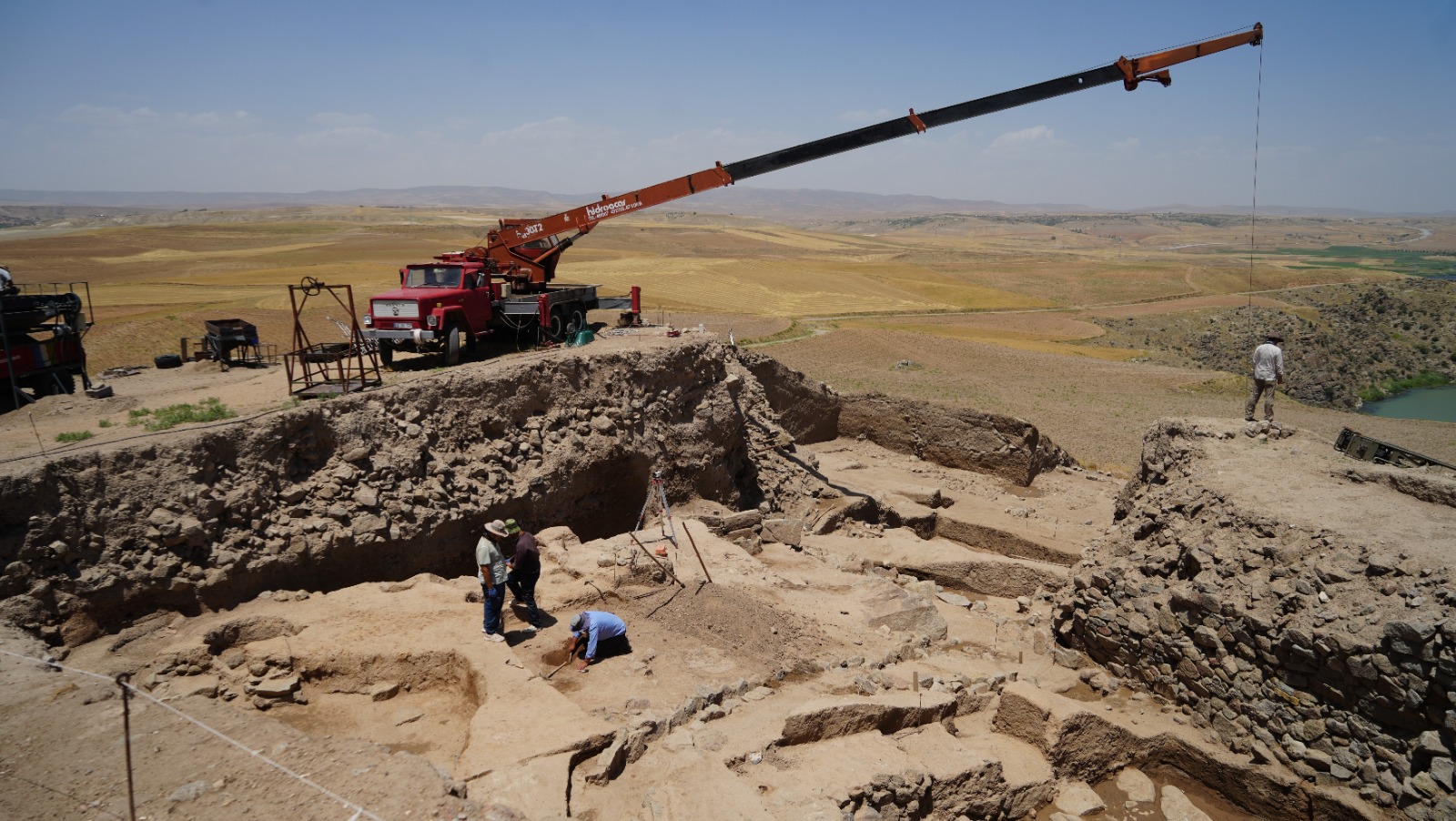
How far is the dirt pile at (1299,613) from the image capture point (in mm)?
7547

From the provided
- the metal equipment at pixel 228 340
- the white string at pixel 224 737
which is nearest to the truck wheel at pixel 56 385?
the metal equipment at pixel 228 340

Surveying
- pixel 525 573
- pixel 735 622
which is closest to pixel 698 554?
pixel 735 622

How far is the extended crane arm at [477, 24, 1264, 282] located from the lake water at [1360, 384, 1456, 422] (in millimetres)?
29727

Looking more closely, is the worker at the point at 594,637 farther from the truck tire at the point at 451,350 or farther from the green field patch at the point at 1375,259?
the green field patch at the point at 1375,259

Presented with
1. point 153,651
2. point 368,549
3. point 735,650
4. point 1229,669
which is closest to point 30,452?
point 153,651

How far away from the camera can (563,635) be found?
9.64 meters

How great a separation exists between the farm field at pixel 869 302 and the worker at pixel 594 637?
721 cm

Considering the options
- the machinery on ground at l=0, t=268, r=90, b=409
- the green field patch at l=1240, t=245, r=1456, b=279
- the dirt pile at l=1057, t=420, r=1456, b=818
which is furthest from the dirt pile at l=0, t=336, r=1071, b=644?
the green field patch at l=1240, t=245, r=1456, b=279

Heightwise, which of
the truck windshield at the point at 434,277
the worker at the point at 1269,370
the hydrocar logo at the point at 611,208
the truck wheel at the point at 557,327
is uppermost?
the hydrocar logo at the point at 611,208

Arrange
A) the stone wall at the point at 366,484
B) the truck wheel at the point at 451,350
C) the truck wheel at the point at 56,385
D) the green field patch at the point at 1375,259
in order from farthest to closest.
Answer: the green field patch at the point at 1375,259 < the truck wheel at the point at 451,350 < the truck wheel at the point at 56,385 < the stone wall at the point at 366,484

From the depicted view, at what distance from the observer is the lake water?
36.9 metres

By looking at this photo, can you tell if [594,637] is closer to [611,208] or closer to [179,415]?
[179,415]

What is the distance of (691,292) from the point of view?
49844 millimetres

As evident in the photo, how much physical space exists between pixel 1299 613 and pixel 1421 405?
133 feet
